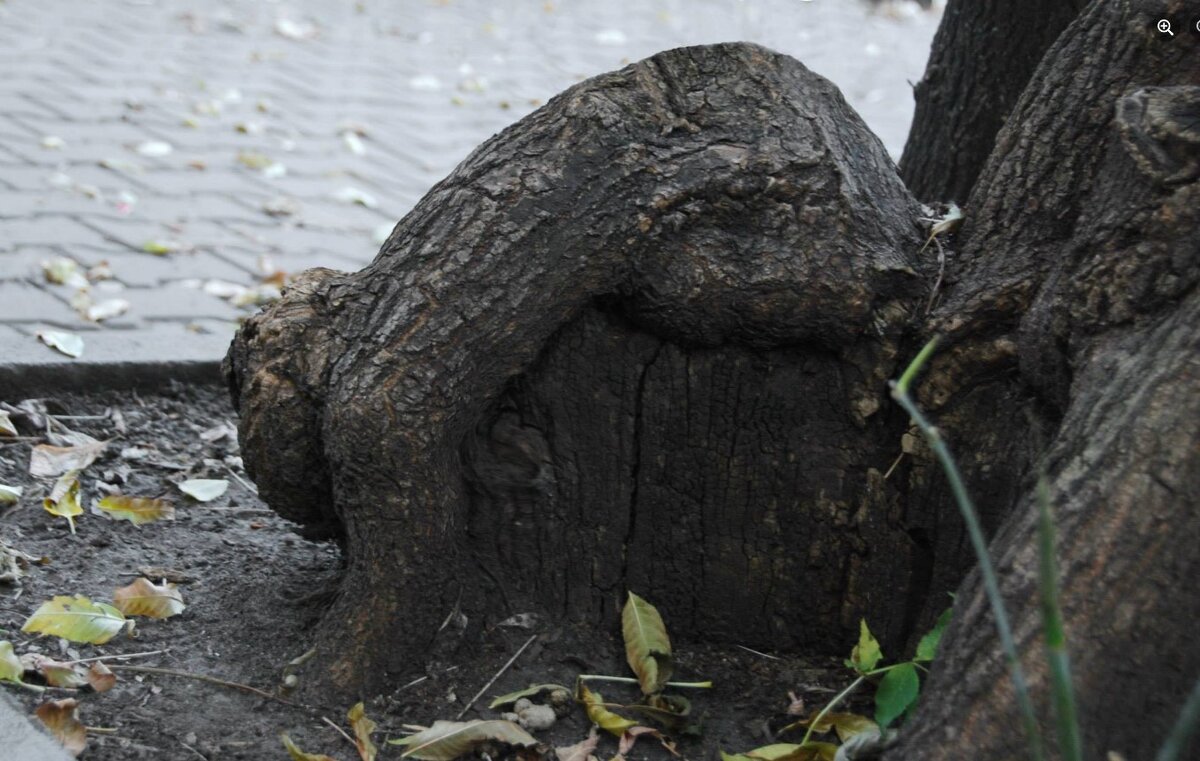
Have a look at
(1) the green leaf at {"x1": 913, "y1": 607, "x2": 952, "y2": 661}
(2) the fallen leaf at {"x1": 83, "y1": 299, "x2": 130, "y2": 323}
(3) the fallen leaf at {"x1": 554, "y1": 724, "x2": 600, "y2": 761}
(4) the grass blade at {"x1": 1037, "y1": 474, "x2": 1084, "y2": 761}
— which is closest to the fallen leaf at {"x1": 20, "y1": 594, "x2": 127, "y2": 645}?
(3) the fallen leaf at {"x1": 554, "y1": 724, "x2": 600, "y2": 761}

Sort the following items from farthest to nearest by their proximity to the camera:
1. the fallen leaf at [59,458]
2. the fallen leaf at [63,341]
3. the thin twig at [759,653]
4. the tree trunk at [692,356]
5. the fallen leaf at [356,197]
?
1. the fallen leaf at [356,197]
2. the fallen leaf at [63,341]
3. the fallen leaf at [59,458]
4. the thin twig at [759,653]
5. the tree trunk at [692,356]

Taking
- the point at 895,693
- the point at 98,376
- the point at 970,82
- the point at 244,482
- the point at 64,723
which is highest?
the point at 970,82

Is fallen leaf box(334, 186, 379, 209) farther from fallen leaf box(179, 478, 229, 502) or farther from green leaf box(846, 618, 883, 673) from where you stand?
green leaf box(846, 618, 883, 673)

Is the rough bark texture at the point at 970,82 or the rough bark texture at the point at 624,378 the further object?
the rough bark texture at the point at 970,82

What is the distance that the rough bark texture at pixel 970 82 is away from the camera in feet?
11.0

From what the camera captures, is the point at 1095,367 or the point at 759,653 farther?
the point at 759,653

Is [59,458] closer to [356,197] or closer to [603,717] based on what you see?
[603,717]

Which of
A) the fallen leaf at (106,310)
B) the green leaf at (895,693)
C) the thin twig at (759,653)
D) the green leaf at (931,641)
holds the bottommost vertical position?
the thin twig at (759,653)

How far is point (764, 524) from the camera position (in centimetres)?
249

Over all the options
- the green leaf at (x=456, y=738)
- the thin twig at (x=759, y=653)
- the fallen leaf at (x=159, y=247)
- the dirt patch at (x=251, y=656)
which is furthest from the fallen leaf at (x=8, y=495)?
the fallen leaf at (x=159, y=247)

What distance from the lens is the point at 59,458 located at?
3.26 metres

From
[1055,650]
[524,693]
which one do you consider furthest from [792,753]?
[1055,650]

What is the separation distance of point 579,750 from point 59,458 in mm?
1694

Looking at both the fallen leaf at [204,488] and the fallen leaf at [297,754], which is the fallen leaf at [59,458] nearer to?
the fallen leaf at [204,488]
